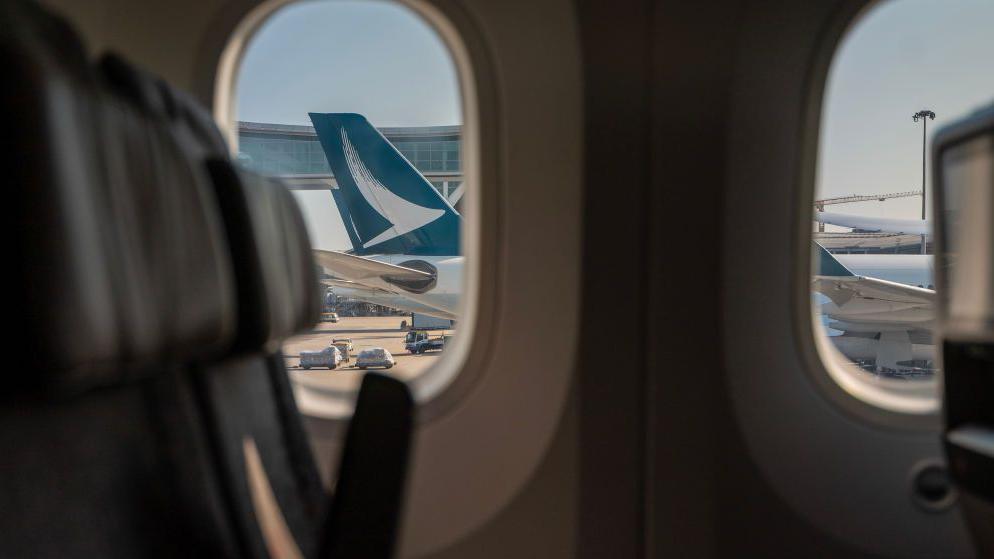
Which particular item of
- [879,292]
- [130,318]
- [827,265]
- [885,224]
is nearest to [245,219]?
[130,318]

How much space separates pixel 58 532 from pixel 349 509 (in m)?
0.28

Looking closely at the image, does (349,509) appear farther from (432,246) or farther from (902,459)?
(902,459)

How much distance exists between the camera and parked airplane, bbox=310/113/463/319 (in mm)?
1990

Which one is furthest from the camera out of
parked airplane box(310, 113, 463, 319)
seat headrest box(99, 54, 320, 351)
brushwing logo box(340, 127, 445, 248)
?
brushwing logo box(340, 127, 445, 248)

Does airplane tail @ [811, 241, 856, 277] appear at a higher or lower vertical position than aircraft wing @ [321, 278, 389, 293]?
higher

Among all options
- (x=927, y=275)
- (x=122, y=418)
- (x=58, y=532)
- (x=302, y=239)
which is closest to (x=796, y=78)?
(x=927, y=275)

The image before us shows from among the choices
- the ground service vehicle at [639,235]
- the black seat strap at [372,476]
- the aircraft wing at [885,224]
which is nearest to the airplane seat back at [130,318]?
the black seat strap at [372,476]

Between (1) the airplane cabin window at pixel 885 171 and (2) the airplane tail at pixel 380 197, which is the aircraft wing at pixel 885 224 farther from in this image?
(2) the airplane tail at pixel 380 197

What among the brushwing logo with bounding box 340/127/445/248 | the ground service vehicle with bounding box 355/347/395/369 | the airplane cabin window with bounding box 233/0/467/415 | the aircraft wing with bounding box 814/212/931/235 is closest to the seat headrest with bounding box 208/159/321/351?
the airplane cabin window with bounding box 233/0/467/415

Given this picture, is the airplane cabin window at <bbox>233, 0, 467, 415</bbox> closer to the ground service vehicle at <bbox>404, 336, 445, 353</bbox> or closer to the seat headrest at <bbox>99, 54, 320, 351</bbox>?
the ground service vehicle at <bbox>404, 336, 445, 353</bbox>

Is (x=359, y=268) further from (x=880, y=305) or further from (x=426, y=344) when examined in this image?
(x=880, y=305)

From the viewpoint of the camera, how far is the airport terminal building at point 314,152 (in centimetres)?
188

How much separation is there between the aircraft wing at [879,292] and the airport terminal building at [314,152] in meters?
1.09

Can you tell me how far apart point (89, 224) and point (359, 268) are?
1654 mm
